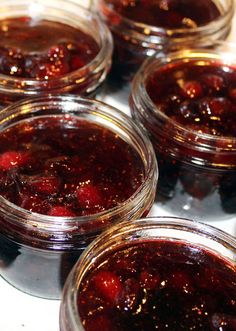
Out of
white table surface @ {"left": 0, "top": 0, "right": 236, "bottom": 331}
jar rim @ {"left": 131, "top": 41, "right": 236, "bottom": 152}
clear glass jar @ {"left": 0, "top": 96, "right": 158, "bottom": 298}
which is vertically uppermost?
jar rim @ {"left": 131, "top": 41, "right": 236, "bottom": 152}

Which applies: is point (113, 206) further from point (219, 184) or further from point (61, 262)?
point (219, 184)

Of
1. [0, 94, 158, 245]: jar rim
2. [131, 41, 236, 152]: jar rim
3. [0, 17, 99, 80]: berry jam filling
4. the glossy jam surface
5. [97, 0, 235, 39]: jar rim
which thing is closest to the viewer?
[0, 94, 158, 245]: jar rim

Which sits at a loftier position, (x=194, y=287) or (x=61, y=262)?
(x=194, y=287)

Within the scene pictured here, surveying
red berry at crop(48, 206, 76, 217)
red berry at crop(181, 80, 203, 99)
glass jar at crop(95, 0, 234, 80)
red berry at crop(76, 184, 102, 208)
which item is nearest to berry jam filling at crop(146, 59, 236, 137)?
red berry at crop(181, 80, 203, 99)

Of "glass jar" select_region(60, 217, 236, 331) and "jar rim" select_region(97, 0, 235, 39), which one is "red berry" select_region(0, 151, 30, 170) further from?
"jar rim" select_region(97, 0, 235, 39)

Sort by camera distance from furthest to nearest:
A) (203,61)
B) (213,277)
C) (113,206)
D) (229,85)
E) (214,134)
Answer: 1. (203,61)
2. (229,85)
3. (214,134)
4. (113,206)
5. (213,277)

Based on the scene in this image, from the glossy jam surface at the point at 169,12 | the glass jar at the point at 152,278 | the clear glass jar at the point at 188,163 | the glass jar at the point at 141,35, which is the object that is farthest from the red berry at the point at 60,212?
the glossy jam surface at the point at 169,12

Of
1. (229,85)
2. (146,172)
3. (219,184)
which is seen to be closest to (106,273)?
(146,172)
